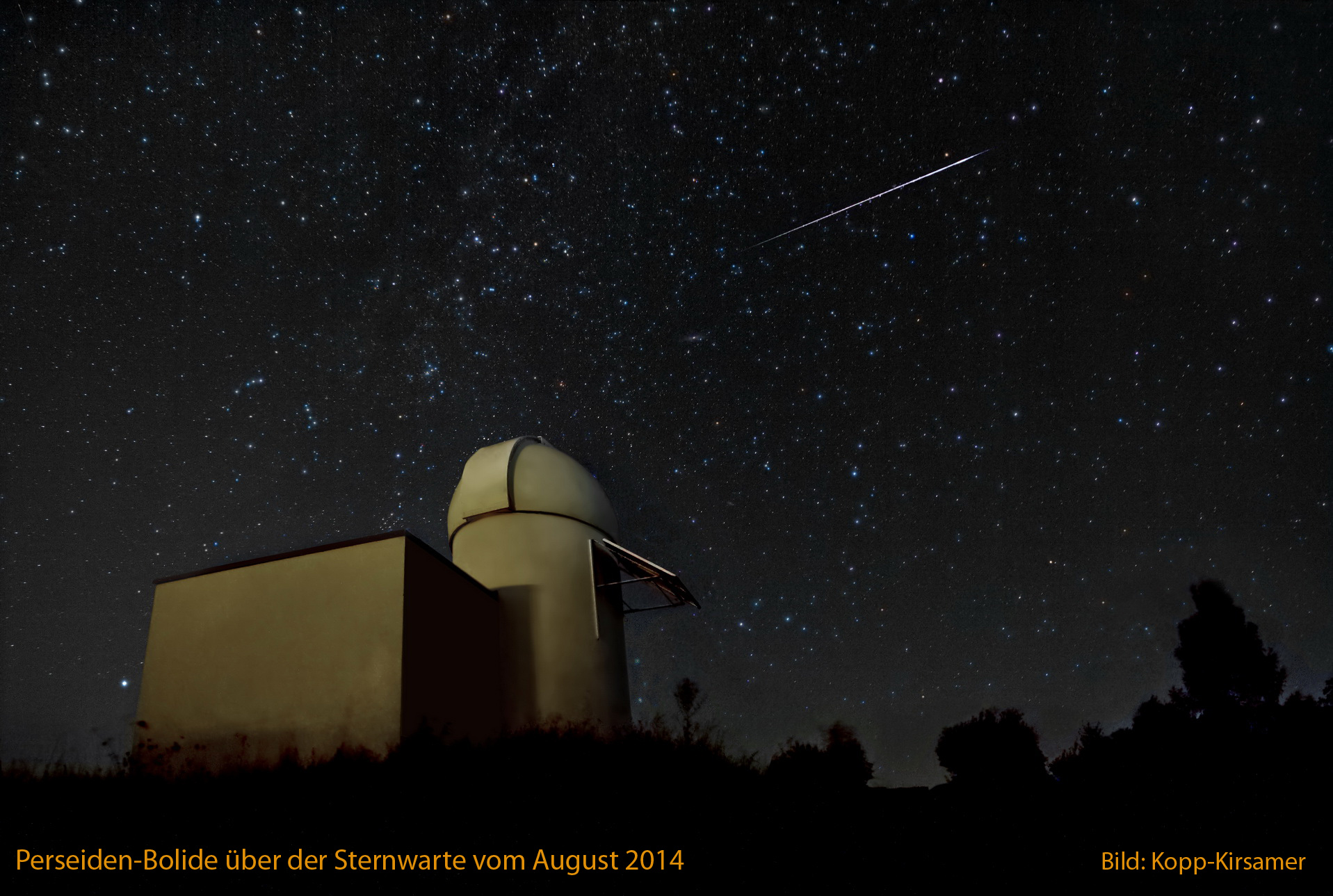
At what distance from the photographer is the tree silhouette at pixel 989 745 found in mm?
34406

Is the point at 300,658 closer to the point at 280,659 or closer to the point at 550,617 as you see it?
the point at 280,659

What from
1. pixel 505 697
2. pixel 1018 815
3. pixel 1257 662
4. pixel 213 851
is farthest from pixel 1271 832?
pixel 1257 662

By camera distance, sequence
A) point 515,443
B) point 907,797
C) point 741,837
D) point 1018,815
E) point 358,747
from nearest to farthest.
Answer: point 741,837 < point 1018,815 < point 907,797 < point 358,747 < point 515,443

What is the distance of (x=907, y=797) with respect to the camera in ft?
23.9

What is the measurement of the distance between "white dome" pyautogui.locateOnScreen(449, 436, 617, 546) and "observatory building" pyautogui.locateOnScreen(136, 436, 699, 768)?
147 centimetres

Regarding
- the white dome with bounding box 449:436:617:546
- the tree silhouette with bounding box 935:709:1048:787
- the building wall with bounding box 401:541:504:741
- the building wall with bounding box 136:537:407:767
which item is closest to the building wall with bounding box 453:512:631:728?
the white dome with bounding box 449:436:617:546

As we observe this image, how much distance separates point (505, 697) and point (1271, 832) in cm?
915

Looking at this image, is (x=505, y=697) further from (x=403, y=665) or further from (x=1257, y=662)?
(x=1257, y=662)

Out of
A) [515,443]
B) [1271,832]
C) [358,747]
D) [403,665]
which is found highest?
[515,443]

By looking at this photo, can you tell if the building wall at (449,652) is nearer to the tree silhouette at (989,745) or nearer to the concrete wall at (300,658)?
the concrete wall at (300,658)

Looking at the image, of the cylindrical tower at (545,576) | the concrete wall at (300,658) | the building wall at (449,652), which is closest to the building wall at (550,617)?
the cylindrical tower at (545,576)

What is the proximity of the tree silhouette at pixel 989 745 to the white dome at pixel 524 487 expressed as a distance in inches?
1148

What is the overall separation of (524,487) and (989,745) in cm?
3221

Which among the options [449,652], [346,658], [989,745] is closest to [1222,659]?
[989,745]
